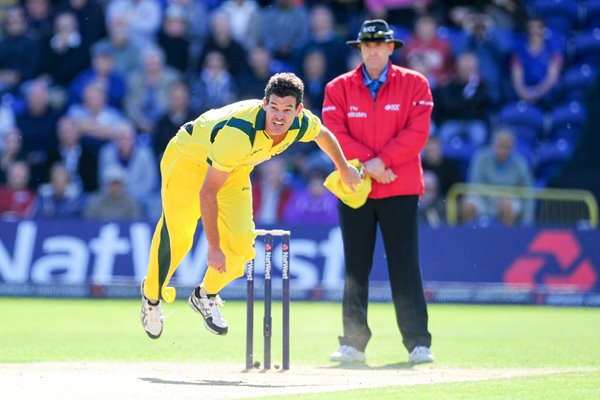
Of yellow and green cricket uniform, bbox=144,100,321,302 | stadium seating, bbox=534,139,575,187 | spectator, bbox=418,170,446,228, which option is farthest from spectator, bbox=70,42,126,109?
yellow and green cricket uniform, bbox=144,100,321,302

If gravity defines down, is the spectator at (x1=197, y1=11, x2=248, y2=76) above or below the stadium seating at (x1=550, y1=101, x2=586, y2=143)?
above

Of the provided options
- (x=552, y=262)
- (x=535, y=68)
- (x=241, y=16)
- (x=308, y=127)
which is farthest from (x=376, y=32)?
(x=241, y=16)

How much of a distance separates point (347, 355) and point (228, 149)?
2.29 meters

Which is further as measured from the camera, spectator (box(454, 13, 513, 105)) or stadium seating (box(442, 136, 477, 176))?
spectator (box(454, 13, 513, 105))

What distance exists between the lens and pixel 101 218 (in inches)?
645

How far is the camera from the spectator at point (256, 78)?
1753 centimetres

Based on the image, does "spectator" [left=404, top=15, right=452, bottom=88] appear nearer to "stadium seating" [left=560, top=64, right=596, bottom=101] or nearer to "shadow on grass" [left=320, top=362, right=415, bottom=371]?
"stadium seating" [left=560, top=64, right=596, bottom=101]

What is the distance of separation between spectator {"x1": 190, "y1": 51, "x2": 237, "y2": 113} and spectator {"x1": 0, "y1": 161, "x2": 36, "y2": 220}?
2582 mm

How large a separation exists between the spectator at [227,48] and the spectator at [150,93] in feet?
1.97

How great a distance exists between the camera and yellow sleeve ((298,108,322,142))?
8391mm

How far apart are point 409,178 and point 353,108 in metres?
0.70

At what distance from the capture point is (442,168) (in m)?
16.6

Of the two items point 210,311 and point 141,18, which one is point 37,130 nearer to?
point 141,18

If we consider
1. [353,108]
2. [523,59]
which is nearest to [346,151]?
[353,108]
